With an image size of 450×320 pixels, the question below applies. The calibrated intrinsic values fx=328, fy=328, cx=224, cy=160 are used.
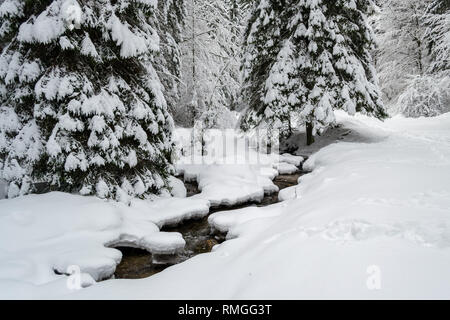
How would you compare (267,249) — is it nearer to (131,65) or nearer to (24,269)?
(24,269)

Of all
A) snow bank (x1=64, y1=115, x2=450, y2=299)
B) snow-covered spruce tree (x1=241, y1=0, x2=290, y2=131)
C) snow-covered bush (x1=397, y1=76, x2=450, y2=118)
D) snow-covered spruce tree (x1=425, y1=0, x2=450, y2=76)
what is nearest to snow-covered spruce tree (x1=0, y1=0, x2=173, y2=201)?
snow bank (x1=64, y1=115, x2=450, y2=299)

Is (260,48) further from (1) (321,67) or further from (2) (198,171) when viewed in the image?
(2) (198,171)

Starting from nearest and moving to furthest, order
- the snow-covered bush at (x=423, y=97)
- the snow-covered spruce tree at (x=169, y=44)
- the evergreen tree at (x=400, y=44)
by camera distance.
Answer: the snow-covered spruce tree at (x=169, y=44) → the snow-covered bush at (x=423, y=97) → the evergreen tree at (x=400, y=44)

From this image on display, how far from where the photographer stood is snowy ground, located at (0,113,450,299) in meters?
3.15

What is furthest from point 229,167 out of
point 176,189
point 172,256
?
point 172,256

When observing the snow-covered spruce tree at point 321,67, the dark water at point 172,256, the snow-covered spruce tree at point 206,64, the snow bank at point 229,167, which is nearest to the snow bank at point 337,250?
the dark water at point 172,256

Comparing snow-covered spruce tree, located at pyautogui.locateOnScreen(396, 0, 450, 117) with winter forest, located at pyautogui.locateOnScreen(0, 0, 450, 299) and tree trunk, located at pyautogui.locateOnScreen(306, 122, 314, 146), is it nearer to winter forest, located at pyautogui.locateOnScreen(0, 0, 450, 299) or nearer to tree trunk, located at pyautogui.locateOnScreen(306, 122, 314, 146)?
winter forest, located at pyautogui.locateOnScreen(0, 0, 450, 299)

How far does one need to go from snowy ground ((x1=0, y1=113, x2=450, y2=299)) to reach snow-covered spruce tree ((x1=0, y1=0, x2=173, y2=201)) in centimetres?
69

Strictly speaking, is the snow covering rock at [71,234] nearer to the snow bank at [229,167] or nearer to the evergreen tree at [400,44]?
the snow bank at [229,167]

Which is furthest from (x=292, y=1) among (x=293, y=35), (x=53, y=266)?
(x=53, y=266)

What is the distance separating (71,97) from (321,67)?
8074mm

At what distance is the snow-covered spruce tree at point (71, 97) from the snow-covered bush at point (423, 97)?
44.2ft

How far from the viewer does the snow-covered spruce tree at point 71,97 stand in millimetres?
6449

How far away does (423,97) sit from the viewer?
16.1 meters
